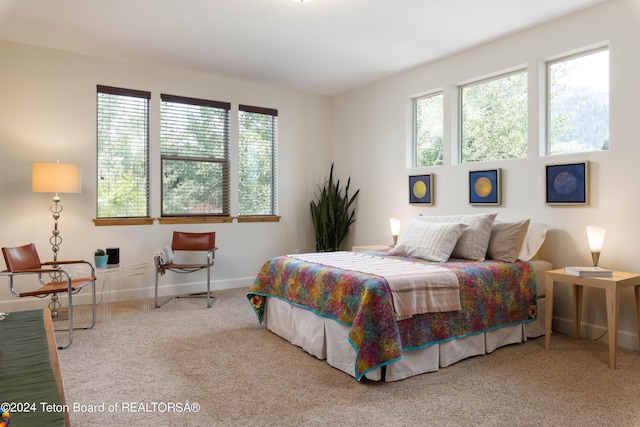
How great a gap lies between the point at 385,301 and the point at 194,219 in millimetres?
3344

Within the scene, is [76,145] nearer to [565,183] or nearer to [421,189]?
[421,189]

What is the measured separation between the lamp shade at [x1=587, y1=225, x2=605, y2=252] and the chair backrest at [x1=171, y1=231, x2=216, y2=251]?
365 centimetres

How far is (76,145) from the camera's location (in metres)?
4.59

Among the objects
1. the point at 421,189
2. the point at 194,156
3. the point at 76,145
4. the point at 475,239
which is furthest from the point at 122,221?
the point at 475,239

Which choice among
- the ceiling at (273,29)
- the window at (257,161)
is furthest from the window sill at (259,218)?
the ceiling at (273,29)

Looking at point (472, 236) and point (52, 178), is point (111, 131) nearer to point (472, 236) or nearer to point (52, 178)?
point (52, 178)

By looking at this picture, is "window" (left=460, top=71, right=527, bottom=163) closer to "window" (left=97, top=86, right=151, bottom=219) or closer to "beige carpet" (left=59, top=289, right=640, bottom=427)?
"beige carpet" (left=59, top=289, right=640, bottom=427)

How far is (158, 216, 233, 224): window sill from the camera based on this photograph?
201 inches

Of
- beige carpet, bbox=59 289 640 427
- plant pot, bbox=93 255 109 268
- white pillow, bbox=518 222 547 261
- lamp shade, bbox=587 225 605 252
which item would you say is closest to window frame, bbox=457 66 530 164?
white pillow, bbox=518 222 547 261

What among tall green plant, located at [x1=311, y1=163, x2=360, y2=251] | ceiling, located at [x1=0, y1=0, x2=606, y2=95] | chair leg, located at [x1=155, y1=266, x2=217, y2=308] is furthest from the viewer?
tall green plant, located at [x1=311, y1=163, x2=360, y2=251]

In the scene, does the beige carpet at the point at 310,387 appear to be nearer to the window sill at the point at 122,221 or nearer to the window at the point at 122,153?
the window sill at the point at 122,221

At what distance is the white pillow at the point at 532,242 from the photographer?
141 inches

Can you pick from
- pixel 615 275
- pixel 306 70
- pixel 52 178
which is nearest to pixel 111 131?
pixel 52 178

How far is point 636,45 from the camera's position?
10.8ft
